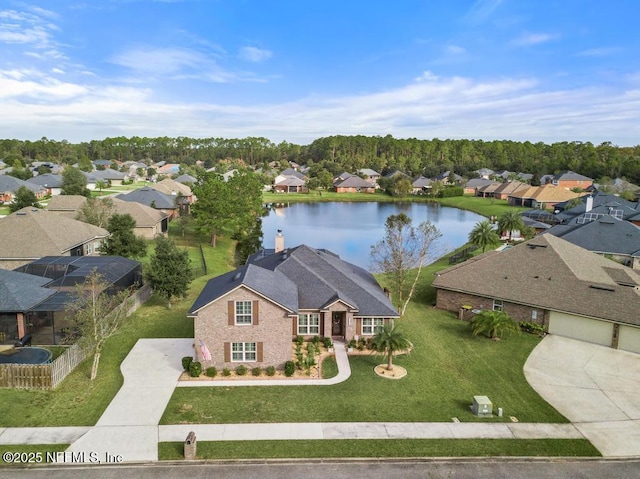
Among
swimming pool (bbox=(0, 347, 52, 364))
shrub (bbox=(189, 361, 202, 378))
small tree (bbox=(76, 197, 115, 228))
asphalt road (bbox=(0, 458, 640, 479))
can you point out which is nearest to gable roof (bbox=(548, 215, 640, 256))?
asphalt road (bbox=(0, 458, 640, 479))

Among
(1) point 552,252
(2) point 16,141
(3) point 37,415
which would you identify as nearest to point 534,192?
(1) point 552,252

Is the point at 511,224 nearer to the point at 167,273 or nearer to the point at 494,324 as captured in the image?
the point at 494,324

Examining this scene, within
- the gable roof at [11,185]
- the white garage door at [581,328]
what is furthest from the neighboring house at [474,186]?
the gable roof at [11,185]

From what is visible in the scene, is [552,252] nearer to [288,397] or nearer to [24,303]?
[288,397]

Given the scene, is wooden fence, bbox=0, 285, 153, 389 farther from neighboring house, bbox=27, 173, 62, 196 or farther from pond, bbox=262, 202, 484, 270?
neighboring house, bbox=27, 173, 62, 196

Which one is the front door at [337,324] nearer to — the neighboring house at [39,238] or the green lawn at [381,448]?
the green lawn at [381,448]

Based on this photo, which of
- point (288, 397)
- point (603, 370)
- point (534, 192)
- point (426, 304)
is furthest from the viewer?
point (534, 192)

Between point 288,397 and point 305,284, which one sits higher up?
point 305,284
